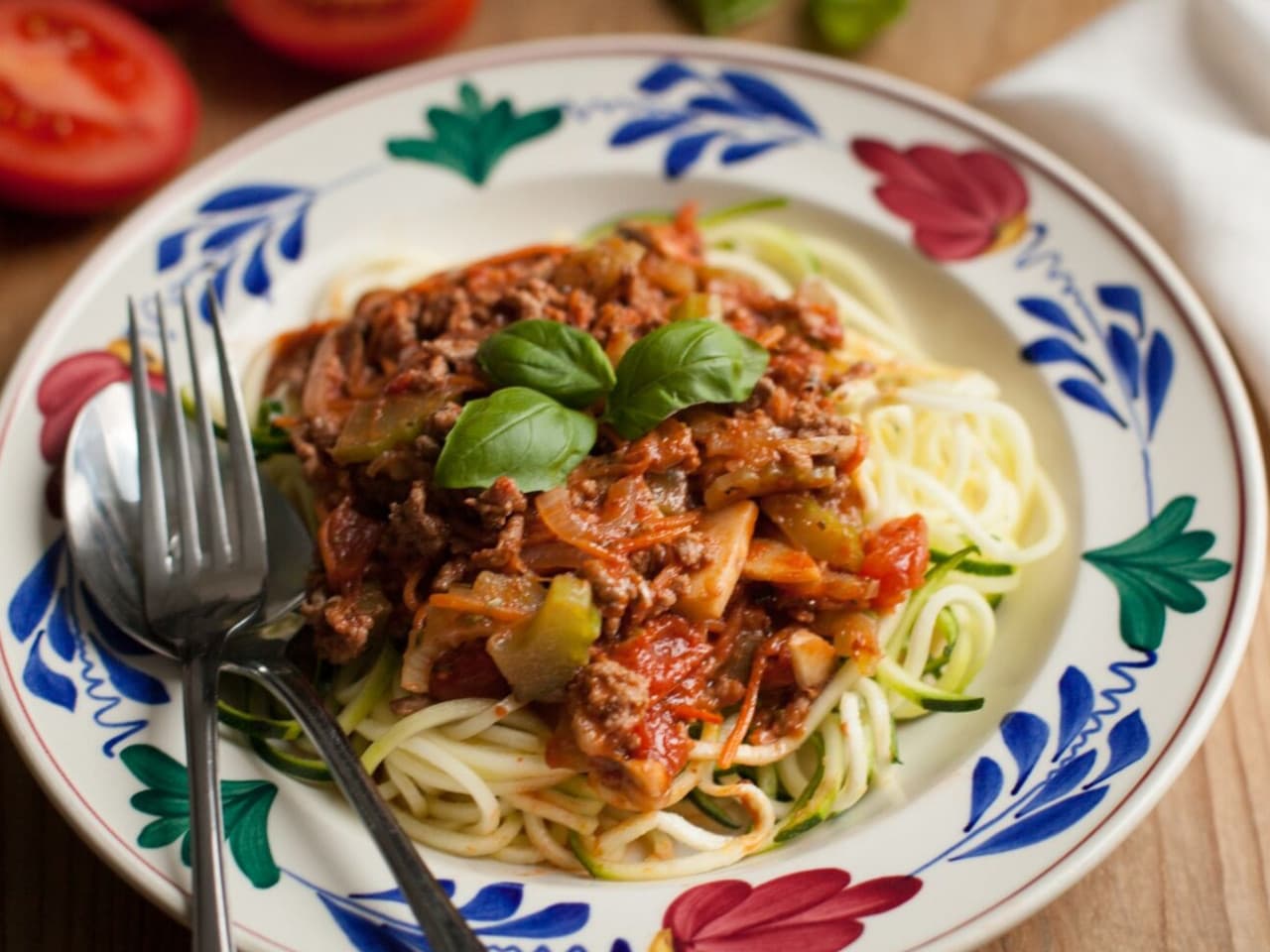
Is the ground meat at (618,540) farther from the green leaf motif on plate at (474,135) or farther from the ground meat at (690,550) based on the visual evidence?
the green leaf motif on plate at (474,135)

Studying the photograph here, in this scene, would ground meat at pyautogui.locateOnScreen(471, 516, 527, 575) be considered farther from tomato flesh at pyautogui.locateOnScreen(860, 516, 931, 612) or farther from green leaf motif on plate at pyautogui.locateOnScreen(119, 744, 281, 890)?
tomato flesh at pyautogui.locateOnScreen(860, 516, 931, 612)

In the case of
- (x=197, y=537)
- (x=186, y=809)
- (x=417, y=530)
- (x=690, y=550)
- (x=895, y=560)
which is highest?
(x=197, y=537)

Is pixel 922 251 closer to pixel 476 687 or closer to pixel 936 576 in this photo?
pixel 936 576

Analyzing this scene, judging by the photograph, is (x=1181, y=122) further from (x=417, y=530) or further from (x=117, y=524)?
(x=117, y=524)

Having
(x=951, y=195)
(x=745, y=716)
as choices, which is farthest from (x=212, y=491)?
(x=951, y=195)

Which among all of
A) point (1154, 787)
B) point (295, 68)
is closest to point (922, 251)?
point (1154, 787)
